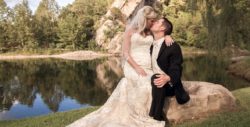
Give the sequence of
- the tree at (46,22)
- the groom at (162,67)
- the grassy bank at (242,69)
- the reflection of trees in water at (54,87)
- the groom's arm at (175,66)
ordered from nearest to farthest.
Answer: the groom at (162,67), the groom's arm at (175,66), the reflection of trees in water at (54,87), the grassy bank at (242,69), the tree at (46,22)

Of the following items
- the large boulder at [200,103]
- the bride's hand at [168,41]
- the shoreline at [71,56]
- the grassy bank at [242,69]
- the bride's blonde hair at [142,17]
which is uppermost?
the bride's blonde hair at [142,17]

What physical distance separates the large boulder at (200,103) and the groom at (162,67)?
52cm

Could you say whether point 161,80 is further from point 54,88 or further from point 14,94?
point 54,88

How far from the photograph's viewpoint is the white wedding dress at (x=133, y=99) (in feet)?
20.4

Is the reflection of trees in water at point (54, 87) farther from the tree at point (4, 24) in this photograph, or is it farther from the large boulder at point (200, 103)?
the tree at point (4, 24)

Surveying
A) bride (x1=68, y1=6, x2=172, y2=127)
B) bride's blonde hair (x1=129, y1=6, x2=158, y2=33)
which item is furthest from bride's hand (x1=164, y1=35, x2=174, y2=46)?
bride's blonde hair (x1=129, y1=6, x2=158, y2=33)

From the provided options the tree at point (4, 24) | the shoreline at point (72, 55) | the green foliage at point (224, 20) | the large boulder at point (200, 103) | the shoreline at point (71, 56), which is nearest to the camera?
the large boulder at point (200, 103)

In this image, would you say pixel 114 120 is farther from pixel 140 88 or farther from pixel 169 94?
pixel 169 94

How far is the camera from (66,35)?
65.3m

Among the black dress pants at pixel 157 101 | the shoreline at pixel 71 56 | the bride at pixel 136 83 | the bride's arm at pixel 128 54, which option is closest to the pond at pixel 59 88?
the bride at pixel 136 83

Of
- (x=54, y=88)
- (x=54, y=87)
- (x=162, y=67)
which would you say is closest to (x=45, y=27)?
(x=54, y=87)

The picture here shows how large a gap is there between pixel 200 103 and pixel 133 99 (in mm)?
1609

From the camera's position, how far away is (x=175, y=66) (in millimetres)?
6215

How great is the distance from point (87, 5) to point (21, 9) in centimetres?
1393
